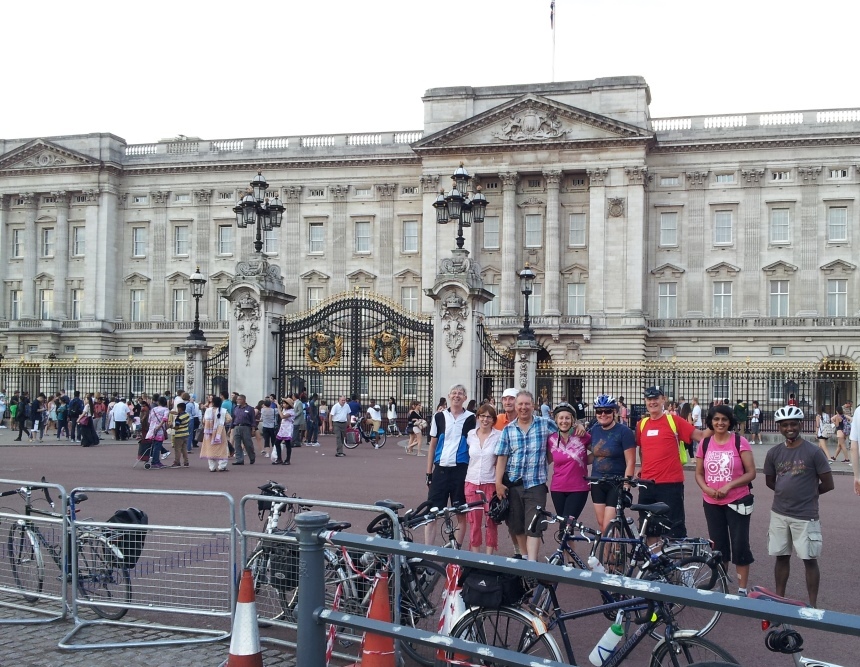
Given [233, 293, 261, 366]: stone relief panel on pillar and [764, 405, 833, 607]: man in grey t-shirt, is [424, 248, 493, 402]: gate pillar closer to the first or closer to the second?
[233, 293, 261, 366]: stone relief panel on pillar

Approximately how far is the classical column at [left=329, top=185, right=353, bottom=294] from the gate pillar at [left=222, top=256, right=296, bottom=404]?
101 ft

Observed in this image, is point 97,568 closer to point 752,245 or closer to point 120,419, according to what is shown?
point 120,419

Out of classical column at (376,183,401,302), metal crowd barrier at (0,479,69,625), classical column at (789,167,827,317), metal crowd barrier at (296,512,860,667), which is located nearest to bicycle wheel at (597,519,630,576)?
metal crowd barrier at (296,512,860,667)

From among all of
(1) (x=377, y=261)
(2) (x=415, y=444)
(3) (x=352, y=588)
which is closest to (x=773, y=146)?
(1) (x=377, y=261)

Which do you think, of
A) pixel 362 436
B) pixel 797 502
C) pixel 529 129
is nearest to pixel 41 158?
pixel 529 129

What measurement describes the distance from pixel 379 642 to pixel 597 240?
4708cm

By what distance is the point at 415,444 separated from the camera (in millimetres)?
26609

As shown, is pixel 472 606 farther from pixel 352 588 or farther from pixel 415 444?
pixel 415 444

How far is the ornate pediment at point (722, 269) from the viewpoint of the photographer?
168 feet

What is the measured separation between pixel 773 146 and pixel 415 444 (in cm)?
3330

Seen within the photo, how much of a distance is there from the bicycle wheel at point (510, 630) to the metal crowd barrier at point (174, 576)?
2309 millimetres

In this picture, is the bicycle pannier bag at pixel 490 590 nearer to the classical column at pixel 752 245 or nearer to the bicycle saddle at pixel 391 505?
the bicycle saddle at pixel 391 505

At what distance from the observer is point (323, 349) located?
90.1ft

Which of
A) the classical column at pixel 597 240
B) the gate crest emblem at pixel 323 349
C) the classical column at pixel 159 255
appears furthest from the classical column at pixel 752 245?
the classical column at pixel 159 255
